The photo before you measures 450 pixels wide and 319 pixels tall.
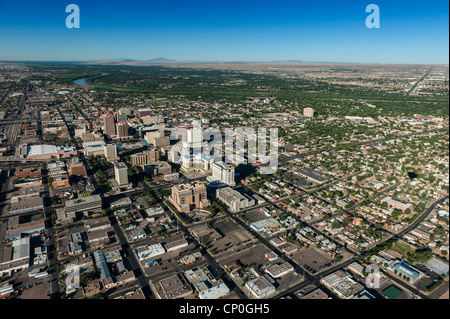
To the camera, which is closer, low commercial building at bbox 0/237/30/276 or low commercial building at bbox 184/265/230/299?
low commercial building at bbox 184/265/230/299

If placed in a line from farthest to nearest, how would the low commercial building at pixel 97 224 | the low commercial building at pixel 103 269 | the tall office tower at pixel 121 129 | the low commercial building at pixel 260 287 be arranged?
the tall office tower at pixel 121 129, the low commercial building at pixel 97 224, the low commercial building at pixel 103 269, the low commercial building at pixel 260 287

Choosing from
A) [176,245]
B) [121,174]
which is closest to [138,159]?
[121,174]

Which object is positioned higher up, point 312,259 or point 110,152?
point 110,152

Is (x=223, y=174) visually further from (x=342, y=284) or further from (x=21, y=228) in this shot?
(x=21, y=228)

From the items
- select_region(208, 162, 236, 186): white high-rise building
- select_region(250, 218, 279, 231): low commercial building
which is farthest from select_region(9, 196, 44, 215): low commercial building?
select_region(250, 218, 279, 231): low commercial building

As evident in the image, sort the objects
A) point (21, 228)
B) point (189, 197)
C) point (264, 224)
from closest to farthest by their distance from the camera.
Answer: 1. point (21, 228)
2. point (264, 224)
3. point (189, 197)

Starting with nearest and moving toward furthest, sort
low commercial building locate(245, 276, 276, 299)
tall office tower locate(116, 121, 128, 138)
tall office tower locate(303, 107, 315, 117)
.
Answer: low commercial building locate(245, 276, 276, 299) < tall office tower locate(116, 121, 128, 138) < tall office tower locate(303, 107, 315, 117)

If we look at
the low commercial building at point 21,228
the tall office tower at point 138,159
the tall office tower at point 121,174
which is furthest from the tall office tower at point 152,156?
the low commercial building at point 21,228

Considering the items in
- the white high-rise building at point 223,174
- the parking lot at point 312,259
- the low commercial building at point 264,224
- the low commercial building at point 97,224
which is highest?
the white high-rise building at point 223,174

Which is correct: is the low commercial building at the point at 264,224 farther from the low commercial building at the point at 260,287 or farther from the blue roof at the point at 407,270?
the blue roof at the point at 407,270

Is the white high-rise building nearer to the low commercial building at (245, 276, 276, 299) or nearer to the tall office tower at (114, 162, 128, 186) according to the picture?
the tall office tower at (114, 162, 128, 186)
